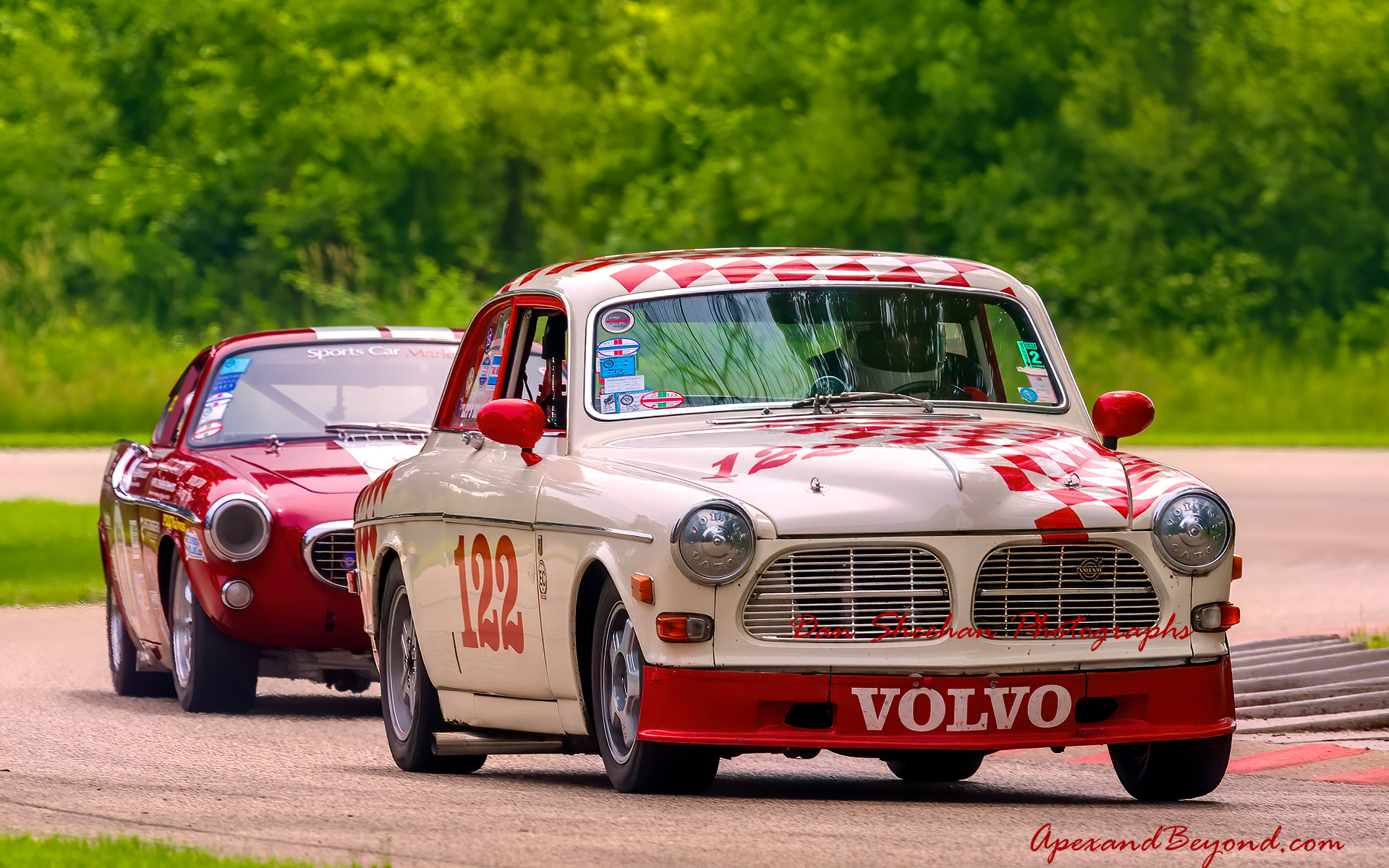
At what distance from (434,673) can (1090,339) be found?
3862 cm

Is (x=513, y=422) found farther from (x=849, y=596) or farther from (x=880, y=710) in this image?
(x=880, y=710)

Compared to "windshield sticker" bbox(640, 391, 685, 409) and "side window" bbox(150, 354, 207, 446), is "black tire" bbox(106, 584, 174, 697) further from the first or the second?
"windshield sticker" bbox(640, 391, 685, 409)

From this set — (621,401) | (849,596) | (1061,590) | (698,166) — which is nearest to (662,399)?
(621,401)

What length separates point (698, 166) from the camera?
A: 184 ft

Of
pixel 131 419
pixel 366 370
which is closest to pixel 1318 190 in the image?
pixel 131 419

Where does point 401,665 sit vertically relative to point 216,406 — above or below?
below

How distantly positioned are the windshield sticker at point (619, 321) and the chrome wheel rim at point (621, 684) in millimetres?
1216

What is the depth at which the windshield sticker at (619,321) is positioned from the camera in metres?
8.57

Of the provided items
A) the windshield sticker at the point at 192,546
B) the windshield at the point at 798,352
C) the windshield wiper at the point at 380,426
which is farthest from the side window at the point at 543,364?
the windshield wiper at the point at 380,426

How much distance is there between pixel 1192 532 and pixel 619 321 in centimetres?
208

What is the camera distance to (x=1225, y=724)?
7637 mm

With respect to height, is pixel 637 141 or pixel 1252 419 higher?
pixel 637 141

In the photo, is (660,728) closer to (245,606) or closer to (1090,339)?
(245,606)

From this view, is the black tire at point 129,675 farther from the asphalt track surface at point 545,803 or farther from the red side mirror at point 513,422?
the red side mirror at point 513,422
